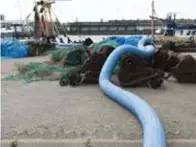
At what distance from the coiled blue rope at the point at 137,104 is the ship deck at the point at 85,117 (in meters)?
0.13

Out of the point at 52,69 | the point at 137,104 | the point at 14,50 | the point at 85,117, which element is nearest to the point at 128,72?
the point at 137,104

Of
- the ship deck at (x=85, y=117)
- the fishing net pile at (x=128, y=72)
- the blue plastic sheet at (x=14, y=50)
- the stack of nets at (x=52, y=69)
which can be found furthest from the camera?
the blue plastic sheet at (x=14, y=50)

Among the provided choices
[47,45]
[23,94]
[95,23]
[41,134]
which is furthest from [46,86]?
[95,23]

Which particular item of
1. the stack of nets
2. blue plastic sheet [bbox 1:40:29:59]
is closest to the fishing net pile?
the stack of nets

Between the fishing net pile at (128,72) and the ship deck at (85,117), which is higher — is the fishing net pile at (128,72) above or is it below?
above

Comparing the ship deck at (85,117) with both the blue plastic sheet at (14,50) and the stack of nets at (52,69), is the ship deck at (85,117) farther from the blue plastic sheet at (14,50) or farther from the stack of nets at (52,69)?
the blue plastic sheet at (14,50)

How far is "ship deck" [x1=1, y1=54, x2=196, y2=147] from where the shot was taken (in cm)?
393

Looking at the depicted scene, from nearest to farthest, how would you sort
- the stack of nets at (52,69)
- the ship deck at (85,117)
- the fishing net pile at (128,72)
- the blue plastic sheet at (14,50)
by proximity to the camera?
the ship deck at (85,117)
the fishing net pile at (128,72)
the stack of nets at (52,69)
the blue plastic sheet at (14,50)

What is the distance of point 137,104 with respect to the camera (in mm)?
4684

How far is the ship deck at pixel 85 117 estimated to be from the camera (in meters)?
3.93

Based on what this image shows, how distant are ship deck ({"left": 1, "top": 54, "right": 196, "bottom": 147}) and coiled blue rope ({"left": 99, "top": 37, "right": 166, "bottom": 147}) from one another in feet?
0.42

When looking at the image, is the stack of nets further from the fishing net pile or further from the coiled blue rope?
the coiled blue rope

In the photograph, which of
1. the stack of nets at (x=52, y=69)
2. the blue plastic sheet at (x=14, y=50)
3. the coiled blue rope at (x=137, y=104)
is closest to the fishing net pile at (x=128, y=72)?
the stack of nets at (x=52, y=69)

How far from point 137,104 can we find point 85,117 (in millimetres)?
755
